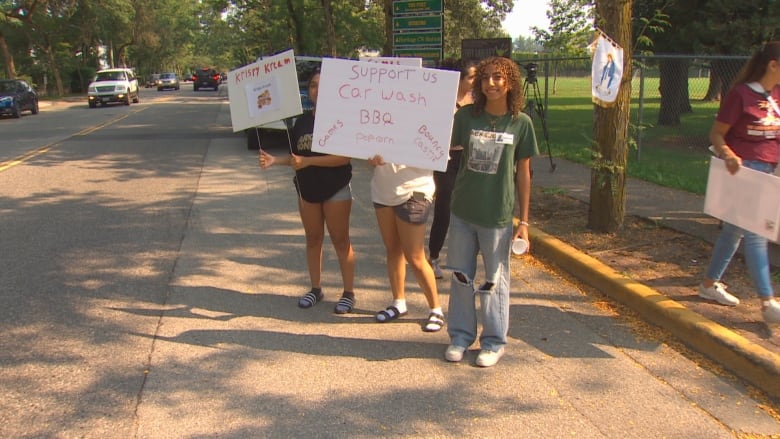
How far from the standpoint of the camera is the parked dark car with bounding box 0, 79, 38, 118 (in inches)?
926

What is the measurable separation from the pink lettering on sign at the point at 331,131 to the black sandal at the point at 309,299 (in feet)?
4.48

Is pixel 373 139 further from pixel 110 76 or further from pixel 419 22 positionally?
pixel 110 76

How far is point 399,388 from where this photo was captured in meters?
3.53

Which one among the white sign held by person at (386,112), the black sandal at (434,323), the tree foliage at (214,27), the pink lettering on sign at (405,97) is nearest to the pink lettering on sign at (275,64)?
the white sign held by person at (386,112)

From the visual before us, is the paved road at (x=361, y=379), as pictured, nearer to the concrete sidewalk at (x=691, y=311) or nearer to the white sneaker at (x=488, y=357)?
the white sneaker at (x=488, y=357)

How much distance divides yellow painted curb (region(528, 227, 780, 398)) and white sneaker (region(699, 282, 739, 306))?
27 centimetres

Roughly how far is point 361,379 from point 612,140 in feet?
12.4

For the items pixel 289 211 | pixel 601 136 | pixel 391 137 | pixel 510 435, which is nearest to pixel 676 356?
pixel 510 435

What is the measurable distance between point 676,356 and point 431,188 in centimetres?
191

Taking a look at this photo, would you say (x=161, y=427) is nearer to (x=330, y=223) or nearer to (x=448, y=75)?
(x=330, y=223)

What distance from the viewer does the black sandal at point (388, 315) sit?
14.7 feet

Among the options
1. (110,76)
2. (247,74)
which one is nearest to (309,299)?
(247,74)

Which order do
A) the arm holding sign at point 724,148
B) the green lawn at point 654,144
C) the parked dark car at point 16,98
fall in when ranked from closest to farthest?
the arm holding sign at point 724,148, the green lawn at point 654,144, the parked dark car at point 16,98

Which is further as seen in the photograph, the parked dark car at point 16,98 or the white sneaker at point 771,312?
the parked dark car at point 16,98
